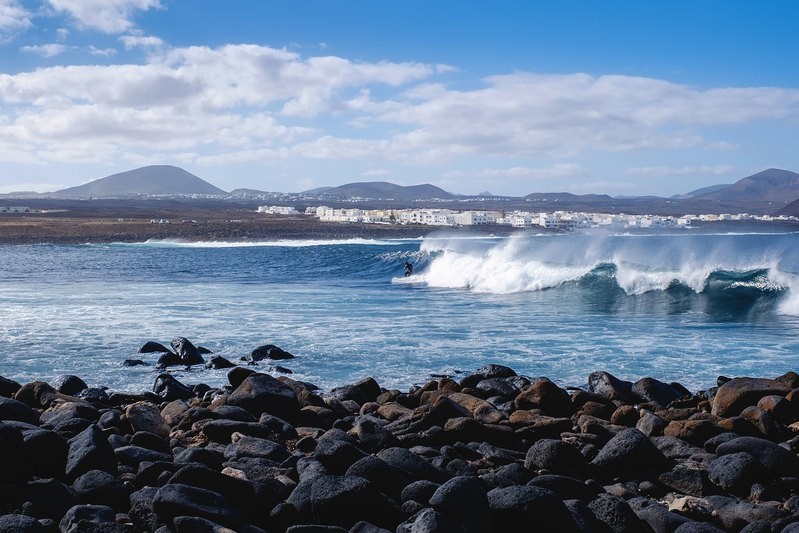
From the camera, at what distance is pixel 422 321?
18.3m

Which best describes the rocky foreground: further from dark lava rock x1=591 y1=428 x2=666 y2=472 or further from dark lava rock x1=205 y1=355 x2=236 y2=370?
dark lava rock x1=205 y1=355 x2=236 y2=370

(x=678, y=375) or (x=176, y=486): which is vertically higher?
(x=176, y=486)

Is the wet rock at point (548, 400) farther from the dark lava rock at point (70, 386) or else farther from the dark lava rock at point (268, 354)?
the dark lava rock at point (70, 386)

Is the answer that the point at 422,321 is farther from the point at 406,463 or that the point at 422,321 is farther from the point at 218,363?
the point at 406,463

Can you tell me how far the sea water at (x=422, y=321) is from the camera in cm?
1285

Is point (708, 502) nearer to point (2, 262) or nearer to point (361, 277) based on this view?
point (361, 277)

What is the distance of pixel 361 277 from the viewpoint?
3328 cm

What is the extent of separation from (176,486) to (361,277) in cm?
2833

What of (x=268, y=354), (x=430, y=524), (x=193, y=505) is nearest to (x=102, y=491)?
(x=193, y=505)

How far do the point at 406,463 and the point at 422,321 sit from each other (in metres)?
12.5

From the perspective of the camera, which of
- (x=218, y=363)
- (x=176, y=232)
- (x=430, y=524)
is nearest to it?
(x=430, y=524)

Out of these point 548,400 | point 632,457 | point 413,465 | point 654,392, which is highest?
point 413,465

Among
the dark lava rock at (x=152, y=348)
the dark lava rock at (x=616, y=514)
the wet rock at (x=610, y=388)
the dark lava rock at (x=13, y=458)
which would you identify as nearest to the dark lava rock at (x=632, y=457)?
the dark lava rock at (x=616, y=514)

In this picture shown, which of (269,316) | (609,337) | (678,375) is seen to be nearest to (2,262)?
(269,316)
